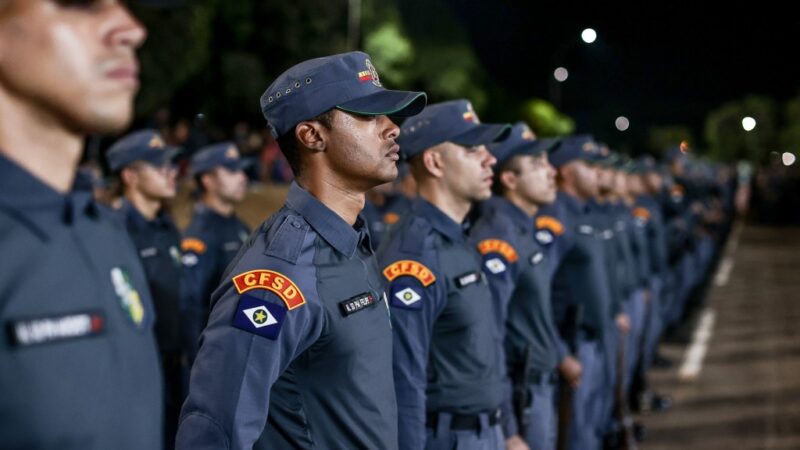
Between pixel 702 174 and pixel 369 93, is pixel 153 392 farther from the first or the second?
pixel 702 174

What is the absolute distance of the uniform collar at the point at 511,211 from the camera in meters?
5.14

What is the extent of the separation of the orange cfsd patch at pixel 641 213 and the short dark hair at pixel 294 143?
8445mm

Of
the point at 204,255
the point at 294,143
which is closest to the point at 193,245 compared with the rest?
the point at 204,255

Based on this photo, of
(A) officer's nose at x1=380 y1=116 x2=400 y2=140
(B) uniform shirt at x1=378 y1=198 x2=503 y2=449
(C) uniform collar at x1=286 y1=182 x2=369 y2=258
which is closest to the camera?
(C) uniform collar at x1=286 y1=182 x2=369 y2=258

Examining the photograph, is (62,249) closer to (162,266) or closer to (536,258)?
(536,258)

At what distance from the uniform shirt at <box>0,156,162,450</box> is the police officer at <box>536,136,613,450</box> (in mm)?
4765

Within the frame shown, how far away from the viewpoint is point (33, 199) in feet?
4.61

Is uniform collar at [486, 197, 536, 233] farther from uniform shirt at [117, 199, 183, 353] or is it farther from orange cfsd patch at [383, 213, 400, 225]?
orange cfsd patch at [383, 213, 400, 225]

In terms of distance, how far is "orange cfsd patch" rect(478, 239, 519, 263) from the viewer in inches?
182

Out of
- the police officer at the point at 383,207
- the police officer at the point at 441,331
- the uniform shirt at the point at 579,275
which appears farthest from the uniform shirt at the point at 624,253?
the police officer at the point at 441,331

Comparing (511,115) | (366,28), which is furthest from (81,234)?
(511,115)

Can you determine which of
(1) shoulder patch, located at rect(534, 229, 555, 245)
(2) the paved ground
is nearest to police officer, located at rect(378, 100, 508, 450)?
(1) shoulder patch, located at rect(534, 229, 555, 245)

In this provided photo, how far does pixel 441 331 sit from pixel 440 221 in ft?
1.48

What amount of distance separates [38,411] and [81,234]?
295mm
